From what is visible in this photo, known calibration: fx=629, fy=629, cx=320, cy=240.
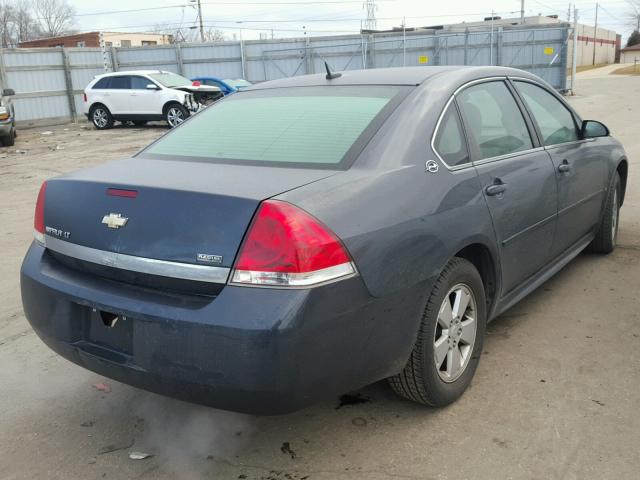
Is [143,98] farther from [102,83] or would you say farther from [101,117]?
[101,117]

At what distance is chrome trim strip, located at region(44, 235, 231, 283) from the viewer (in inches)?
90.1

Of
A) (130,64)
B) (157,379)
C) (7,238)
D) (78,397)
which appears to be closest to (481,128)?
(157,379)

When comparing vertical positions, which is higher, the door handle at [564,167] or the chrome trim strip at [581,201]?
the door handle at [564,167]

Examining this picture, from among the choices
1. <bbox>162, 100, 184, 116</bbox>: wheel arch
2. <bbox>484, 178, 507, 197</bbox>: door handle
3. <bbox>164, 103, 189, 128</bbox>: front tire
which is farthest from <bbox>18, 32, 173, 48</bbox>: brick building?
<bbox>484, 178, 507, 197</bbox>: door handle

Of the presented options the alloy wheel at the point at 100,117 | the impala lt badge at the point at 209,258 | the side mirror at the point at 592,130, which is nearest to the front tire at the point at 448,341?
the impala lt badge at the point at 209,258

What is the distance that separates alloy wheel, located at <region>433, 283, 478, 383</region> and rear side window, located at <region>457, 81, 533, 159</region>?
0.76m

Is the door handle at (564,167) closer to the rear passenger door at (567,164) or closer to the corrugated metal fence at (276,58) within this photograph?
the rear passenger door at (567,164)

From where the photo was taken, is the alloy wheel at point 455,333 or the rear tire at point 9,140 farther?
the rear tire at point 9,140

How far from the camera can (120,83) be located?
19297mm

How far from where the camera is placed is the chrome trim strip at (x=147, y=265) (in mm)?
2289

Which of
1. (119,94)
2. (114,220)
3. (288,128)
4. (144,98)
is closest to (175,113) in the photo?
(144,98)

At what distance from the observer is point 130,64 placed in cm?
2750

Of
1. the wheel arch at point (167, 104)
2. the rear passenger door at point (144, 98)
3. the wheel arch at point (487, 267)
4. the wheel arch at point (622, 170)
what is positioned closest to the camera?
the wheel arch at point (487, 267)

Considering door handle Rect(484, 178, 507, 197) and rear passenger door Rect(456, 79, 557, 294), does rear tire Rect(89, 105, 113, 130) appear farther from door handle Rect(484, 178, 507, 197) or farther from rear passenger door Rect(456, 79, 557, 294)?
door handle Rect(484, 178, 507, 197)
